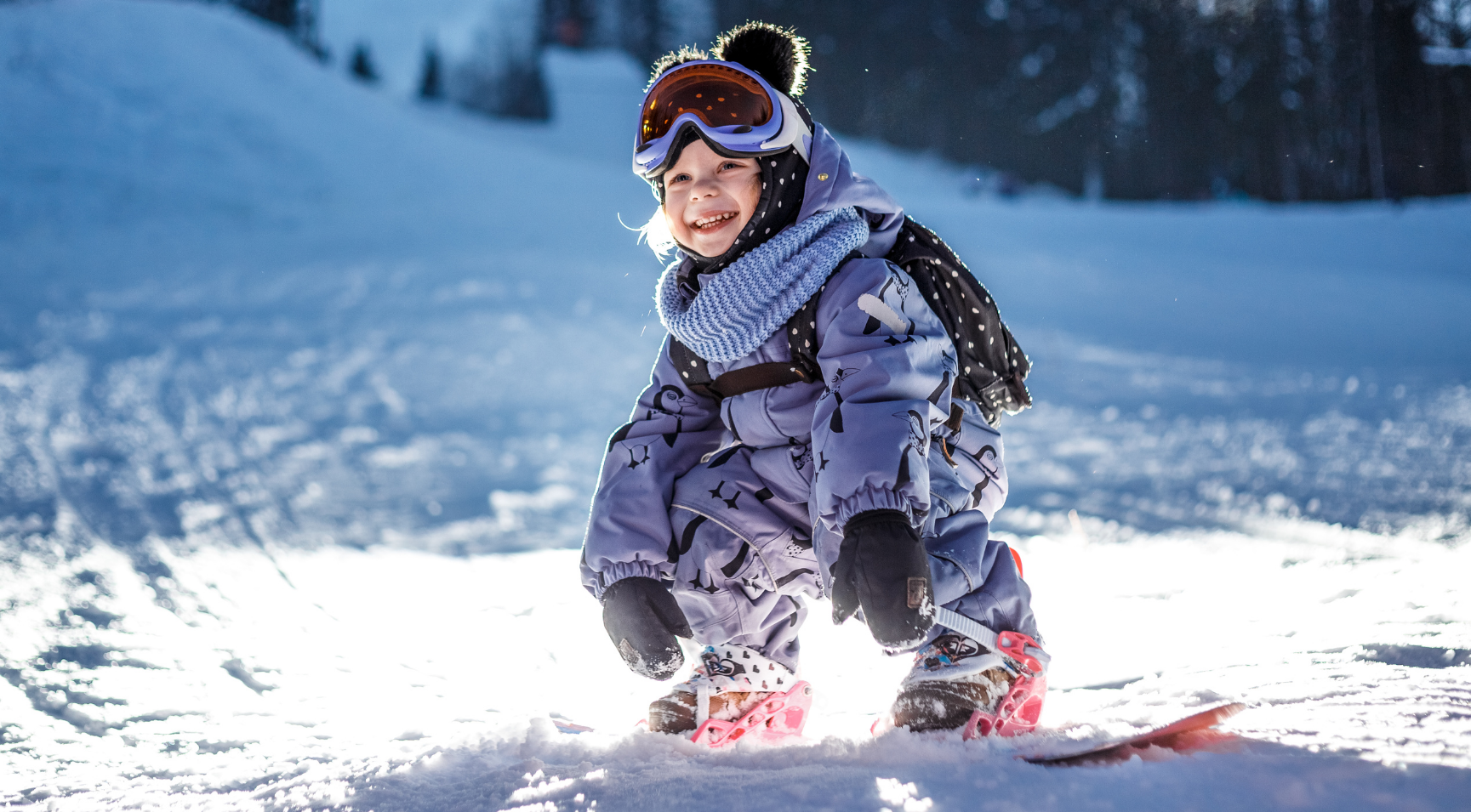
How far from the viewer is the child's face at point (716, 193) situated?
1411 mm

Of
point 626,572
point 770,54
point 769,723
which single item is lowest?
point 769,723

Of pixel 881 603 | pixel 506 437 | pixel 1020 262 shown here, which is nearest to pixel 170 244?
pixel 506 437

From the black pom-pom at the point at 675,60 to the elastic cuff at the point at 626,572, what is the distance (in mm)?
736

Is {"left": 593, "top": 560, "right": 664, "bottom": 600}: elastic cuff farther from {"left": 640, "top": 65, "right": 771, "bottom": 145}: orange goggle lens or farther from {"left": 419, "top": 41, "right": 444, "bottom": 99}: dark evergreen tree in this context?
{"left": 419, "top": 41, "right": 444, "bottom": 99}: dark evergreen tree

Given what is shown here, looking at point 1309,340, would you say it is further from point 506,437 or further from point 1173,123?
point 1173,123

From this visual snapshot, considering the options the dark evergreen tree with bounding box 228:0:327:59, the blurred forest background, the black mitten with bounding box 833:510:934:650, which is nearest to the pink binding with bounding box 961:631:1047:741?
the black mitten with bounding box 833:510:934:650

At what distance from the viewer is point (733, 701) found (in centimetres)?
138

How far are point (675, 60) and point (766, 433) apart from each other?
634 millimetres

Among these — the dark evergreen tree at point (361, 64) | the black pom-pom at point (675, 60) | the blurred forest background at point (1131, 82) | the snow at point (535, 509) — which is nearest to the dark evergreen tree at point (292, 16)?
the blurred forest background at point (1131, 82)

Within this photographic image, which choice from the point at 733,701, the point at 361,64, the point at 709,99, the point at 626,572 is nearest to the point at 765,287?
the point at 709,99

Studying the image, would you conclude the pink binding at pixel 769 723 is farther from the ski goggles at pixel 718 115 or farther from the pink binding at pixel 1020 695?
the ski goggles at pixel 718 115

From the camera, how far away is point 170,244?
7.62 metres

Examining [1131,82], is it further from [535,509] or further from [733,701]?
[733,701]

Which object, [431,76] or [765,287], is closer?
[765,287]
